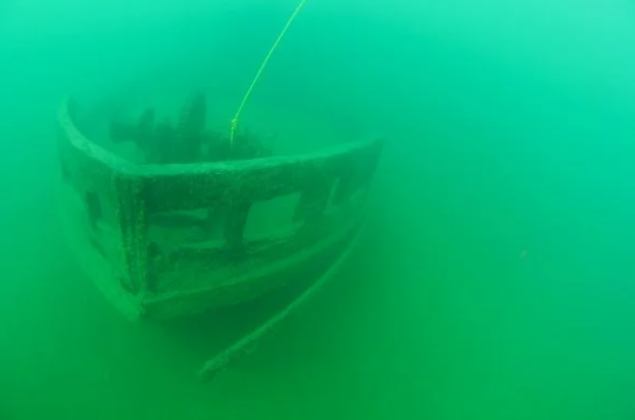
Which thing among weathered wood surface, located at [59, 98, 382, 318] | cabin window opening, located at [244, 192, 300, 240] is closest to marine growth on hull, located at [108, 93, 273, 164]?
cabin window opening, located at [244, 192, 300, 240]

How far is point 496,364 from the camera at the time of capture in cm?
411

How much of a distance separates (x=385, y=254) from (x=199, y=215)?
2128 mm

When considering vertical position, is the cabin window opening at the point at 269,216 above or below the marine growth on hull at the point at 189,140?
below

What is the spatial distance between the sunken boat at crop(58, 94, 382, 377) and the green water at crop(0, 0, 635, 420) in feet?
1.59

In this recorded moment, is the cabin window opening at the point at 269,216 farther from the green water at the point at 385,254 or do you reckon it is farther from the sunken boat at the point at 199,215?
the green water at the point at 385,254

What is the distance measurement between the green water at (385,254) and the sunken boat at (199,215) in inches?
19.1

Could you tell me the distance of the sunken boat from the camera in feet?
8.87

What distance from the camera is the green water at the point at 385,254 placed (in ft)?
11.4

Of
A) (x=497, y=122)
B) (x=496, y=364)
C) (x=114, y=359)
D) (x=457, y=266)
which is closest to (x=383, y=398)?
(x=496, y=364)

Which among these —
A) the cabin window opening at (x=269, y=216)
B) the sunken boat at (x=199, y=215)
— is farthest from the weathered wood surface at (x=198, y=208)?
the cabin window opening at (x=269, y=216)

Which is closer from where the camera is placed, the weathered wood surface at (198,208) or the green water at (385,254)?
the weathered wood surface at (198,208)

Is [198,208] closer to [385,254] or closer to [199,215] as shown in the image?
[199,215]

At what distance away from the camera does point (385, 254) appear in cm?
480

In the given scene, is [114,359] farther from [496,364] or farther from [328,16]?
[328,16]
